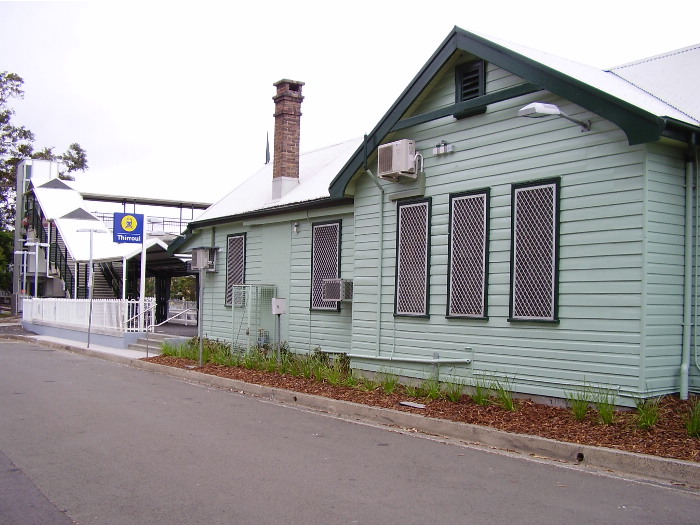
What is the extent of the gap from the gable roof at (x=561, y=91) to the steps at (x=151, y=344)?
32.4ft

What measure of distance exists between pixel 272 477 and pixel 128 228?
52.1 ft

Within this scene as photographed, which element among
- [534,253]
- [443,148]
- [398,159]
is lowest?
[534,253]

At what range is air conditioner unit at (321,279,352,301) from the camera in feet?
46.1

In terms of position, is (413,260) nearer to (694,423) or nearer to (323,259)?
(323,259)

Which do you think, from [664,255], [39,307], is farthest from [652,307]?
[39,307]

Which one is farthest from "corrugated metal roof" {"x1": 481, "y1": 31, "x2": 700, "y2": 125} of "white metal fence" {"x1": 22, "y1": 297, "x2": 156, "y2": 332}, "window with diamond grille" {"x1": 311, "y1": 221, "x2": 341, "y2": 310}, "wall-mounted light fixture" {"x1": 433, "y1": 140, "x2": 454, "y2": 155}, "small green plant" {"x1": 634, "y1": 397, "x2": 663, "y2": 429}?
"white metal fence" {"x1": 22, "y1": 297, "x2": 156, "y2": 332}

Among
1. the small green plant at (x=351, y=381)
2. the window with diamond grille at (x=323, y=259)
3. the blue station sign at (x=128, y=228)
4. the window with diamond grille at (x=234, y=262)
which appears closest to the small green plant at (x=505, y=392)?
the small green plant at (x=351, y=381)

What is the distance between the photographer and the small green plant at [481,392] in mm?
10148

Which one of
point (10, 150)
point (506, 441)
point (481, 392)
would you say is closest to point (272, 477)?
point (506, 441)

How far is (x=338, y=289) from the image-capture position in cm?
1414

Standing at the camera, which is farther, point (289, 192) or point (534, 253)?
point (289, 192)

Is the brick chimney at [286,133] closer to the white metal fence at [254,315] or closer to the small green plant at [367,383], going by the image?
the white metal fence at [254,315]

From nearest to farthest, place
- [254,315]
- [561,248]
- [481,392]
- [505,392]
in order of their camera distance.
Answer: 1. [561,248]
2. [505,392]
3. [481,392]
4. [254,315]

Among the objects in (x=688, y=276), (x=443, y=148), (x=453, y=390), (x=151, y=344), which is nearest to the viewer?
(x=688, y=276)
